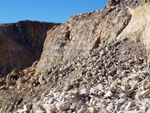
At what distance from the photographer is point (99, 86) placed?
4.41 metres

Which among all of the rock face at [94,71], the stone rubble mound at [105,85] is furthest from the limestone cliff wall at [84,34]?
the stone rubble mound at [105,85]

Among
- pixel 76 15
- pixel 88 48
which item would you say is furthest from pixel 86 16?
pixel 88 48

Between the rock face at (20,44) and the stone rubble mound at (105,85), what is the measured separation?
17710 millimetres

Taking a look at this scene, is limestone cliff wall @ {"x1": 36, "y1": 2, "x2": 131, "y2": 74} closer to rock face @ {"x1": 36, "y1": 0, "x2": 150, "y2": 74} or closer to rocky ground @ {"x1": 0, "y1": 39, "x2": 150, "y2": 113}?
rock face @ {"x1": 36, "y1": 0, "x2": 150, "y2": 74}

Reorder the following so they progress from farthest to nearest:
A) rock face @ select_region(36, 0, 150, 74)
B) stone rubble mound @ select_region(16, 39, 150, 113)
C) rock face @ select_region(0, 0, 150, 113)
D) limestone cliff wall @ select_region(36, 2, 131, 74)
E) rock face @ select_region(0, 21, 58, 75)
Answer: rock face @ select_region(0, 21, 58, 75) < limestone cliff wall @ select_region(36, 2, 131, 74) < rock face @ select_region(36, 0, 150, 74) < rock face @ select_region(0, 0, 150, 113) < stone rubble mound @ select_region(16, 39, 150, 113)

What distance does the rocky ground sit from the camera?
11.6 ft

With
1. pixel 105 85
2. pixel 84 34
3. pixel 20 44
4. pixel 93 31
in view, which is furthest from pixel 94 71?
pixel 20 44

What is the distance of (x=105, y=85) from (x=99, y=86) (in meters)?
0.14

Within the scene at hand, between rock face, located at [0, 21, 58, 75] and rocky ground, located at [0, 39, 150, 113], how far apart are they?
16581mm

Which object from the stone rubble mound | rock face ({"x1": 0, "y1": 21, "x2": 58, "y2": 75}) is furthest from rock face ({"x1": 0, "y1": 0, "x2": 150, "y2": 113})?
rock face ({"x1": 0, "y1": 21, "x2": 58, "y2": 75})

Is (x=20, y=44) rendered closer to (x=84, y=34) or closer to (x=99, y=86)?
(x=84, y=34)

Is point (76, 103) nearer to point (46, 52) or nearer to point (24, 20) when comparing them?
point (46, 52)

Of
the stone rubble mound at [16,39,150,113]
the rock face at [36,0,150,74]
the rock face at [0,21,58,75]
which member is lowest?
the stone rubble mound at [16,39,150,113]

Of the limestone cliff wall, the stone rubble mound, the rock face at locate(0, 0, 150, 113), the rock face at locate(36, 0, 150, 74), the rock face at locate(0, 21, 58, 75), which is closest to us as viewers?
the stone rubble mound
